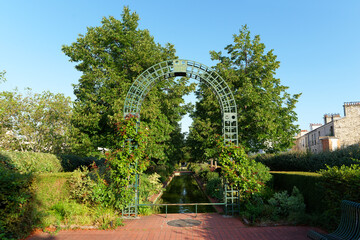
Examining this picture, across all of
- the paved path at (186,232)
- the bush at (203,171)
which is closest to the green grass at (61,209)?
the paved path at (186,232)

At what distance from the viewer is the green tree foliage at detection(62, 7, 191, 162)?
14453 mm

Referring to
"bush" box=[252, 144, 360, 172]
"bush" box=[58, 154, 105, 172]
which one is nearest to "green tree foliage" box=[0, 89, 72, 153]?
"bush" box=[58, 154, 105, 172]

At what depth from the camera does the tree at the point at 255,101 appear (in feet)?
49.1

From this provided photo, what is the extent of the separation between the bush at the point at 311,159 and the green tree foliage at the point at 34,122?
1588cm

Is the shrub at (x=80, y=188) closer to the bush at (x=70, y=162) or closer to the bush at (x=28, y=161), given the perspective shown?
the bush at (x=28, y=161)

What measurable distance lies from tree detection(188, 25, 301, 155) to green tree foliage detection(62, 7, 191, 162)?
2.81 m

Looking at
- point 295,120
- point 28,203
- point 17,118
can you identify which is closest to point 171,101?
point 295,120

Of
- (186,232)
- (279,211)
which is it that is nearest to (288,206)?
(279,211)

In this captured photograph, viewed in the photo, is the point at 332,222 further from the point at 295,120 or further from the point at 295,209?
the point at 295,120

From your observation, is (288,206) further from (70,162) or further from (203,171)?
(203,171)

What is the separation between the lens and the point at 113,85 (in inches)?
618

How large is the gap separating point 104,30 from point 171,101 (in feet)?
21.7

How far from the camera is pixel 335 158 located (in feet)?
33.4

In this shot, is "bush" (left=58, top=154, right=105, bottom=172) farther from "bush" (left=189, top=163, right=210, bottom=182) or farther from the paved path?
the paved path
